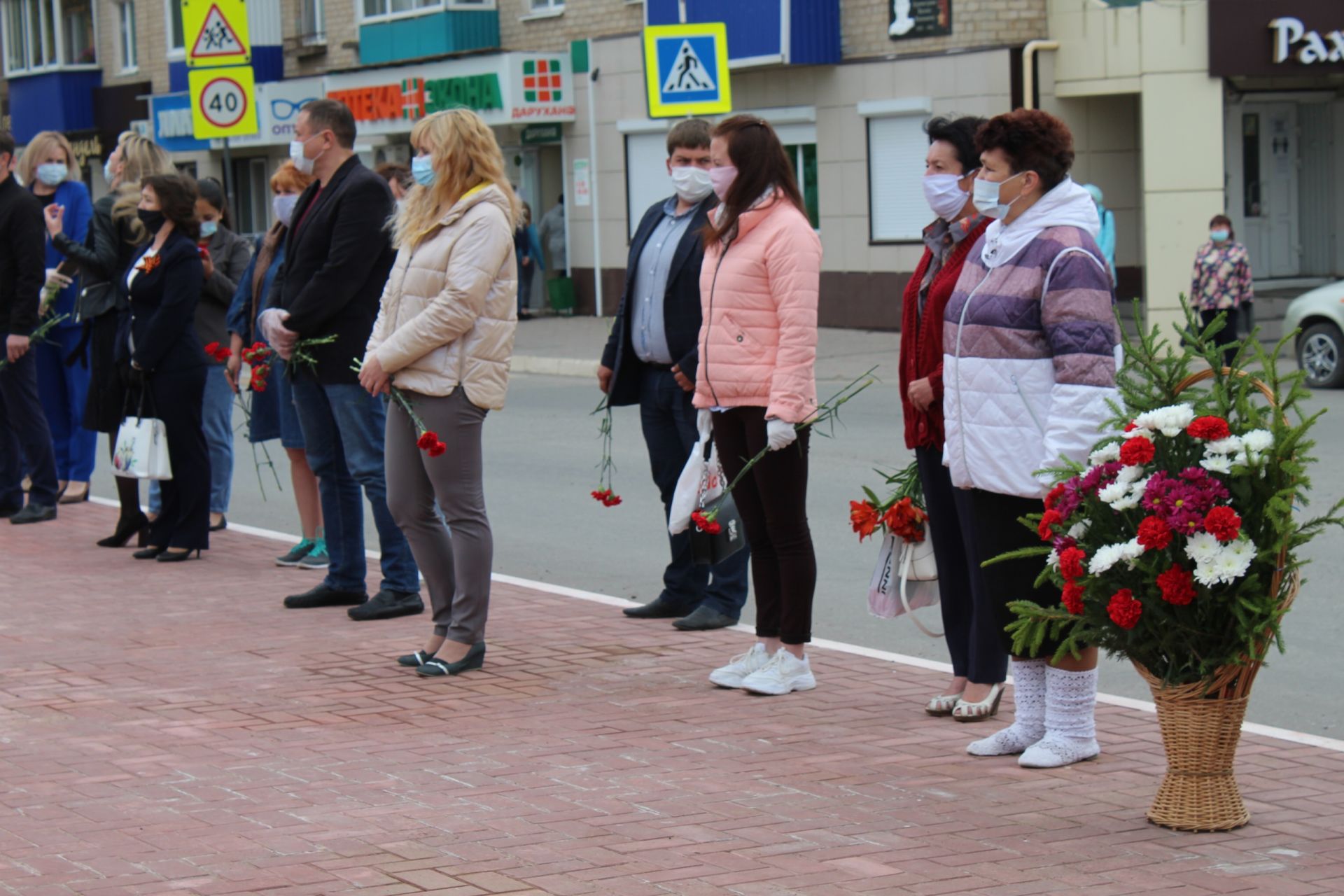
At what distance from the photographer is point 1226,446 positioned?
16.0ft

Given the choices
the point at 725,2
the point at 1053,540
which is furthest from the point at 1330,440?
the point at 725,2

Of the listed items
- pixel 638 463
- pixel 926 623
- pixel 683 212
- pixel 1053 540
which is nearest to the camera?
pixel 1053 540

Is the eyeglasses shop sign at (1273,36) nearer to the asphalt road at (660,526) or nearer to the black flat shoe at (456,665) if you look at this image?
the asphalt road at (660,526)

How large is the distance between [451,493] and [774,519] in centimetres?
126

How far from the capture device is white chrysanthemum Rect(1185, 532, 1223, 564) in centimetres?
482

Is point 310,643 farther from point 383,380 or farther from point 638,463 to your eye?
point 638,463

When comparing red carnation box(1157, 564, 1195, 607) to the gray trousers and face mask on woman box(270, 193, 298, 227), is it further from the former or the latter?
face mask on woman box(270, 193, 298, 227)

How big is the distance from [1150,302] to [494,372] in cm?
1610

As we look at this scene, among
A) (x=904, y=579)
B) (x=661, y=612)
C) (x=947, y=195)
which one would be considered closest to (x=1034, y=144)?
(x=947, y=195)

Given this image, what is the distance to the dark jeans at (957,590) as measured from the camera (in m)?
6.22

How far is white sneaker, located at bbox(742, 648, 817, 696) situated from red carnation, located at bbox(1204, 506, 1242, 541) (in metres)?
2.32

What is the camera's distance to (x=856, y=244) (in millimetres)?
24891

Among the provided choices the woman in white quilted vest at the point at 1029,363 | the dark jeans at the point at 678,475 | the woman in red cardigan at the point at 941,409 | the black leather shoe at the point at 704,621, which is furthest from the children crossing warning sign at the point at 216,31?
the woman in white quilted vest at the point at 1029,363

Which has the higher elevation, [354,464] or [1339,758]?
[354,464]
